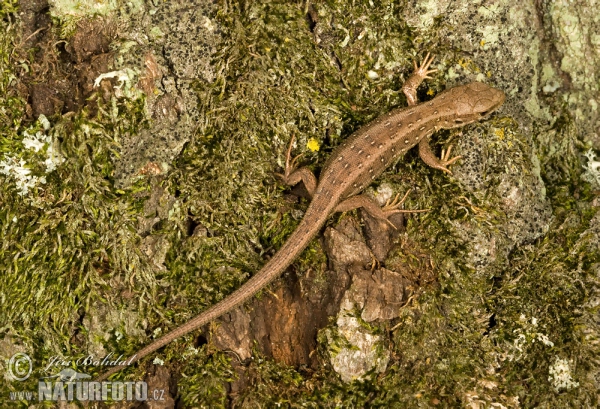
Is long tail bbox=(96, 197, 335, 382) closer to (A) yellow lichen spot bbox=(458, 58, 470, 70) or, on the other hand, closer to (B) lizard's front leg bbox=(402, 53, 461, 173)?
(B) lizard's front leg bbox=(402, 53, 461, 173)

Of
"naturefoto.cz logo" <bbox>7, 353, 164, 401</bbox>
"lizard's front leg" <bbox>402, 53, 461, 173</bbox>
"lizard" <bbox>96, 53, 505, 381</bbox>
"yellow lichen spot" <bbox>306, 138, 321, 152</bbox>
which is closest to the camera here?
"naturefoto.cz logo" <bbox>7, 353, 164, 401</bbox>

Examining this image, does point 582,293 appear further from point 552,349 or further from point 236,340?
point 236,340

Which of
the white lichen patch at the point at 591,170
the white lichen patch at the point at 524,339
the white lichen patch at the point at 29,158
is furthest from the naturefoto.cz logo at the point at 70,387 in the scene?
the white lichen patch at the point at 591,170

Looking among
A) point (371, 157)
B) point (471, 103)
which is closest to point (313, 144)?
point (371, 157)

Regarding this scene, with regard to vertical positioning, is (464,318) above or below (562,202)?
below

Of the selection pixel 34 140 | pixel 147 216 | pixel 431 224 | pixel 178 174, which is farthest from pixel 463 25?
pixel 34 140

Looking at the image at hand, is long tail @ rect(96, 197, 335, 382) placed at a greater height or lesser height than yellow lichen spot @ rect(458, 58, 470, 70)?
lesser

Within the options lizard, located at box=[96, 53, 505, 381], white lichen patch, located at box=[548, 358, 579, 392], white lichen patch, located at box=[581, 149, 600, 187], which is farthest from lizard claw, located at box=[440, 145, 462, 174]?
white lichen patch, located at box=[548, 358, 579, 392]

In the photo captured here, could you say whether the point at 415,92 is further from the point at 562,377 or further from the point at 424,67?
the point at 562,377
